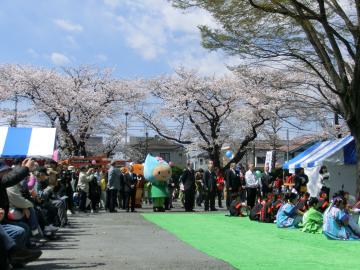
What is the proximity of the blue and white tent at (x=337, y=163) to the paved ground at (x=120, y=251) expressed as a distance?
26.2ft

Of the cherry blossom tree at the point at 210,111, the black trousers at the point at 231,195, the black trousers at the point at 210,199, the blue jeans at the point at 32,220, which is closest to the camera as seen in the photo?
the blue jeans at the point at 32,220

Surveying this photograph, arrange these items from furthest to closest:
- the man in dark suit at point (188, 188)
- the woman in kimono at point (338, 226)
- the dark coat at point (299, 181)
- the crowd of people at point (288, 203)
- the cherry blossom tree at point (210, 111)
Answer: the cherry blossom tree at point (210, 111) → the man in dark suit at point (188, 188) → the dark coat at point (299, 181) → the crowd of people at point (288, 203) → the woman in kimono at point (338, 226)

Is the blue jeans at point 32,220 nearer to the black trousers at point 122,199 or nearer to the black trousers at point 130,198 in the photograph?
the black trousers at point 130,198

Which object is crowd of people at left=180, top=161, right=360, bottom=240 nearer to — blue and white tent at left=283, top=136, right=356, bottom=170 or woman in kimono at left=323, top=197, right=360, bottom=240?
woman in kimono at left=323, top=197, right=360, bottom=240

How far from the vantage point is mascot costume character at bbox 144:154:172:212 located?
1970 centimetres

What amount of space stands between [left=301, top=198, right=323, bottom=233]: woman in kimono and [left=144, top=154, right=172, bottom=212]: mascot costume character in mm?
7552

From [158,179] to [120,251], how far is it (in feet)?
34.0

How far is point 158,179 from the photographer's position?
776 inches

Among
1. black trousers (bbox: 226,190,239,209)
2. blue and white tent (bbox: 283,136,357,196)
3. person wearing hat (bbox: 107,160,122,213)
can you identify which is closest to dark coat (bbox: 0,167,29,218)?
person wearing hat (bbox: 107,160,122,213)

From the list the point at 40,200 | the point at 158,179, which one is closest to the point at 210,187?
the point at 158,179

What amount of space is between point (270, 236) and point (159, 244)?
2.83 meters

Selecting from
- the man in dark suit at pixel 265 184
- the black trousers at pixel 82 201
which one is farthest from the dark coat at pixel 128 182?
the man in dark suit at pixel 265 184

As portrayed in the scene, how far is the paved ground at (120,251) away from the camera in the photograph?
7875 millimetres

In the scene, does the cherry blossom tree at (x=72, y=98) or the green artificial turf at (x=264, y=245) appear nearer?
the green artificial turf at (x=264, y=245)
